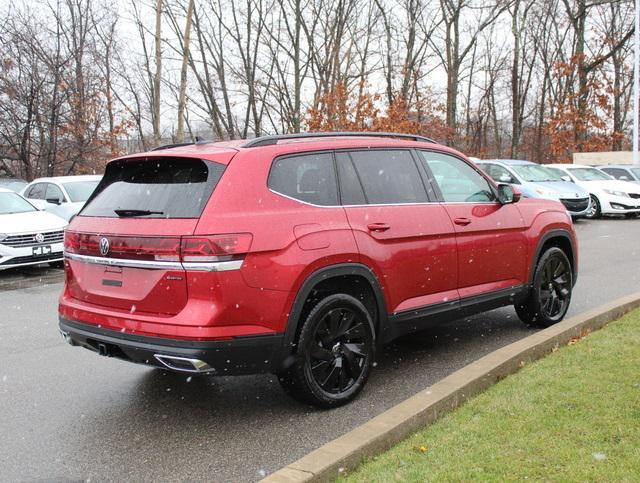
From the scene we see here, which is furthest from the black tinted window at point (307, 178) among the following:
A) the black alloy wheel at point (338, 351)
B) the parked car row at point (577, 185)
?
the parked car row at point (577, 185)

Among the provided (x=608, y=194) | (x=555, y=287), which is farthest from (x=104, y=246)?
(x=608, y=194)

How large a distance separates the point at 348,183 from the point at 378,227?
385 millimetres

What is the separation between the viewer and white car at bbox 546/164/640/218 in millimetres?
19516

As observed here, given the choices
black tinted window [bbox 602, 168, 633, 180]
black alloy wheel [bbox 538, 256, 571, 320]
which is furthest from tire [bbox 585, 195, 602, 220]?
black alloy wheel [bbox 538, 256, 571, 320]

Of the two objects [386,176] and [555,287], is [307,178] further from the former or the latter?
[555,287]

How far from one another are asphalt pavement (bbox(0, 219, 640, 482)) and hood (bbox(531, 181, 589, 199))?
469 inches

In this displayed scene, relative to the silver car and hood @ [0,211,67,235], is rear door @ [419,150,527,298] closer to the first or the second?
hood @ [0,211,67,235]

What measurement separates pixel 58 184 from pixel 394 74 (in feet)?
99.8

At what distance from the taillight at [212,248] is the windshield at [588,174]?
19065mm

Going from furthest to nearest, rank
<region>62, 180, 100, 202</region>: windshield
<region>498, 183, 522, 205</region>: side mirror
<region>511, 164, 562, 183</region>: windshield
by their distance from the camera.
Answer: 1. <region>511, 164, 562, 183</region>: windshield
2. <region>62, 180, 100, 202</region>: windshield
3. <region>498, 183, 522, 205</region>: side mirror

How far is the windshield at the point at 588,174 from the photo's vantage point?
20984mm

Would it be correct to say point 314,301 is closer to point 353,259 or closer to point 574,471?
point 353,259

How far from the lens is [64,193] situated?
1488cm

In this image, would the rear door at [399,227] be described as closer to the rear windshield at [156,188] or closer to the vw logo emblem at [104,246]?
the rear windshield at [156,188]
